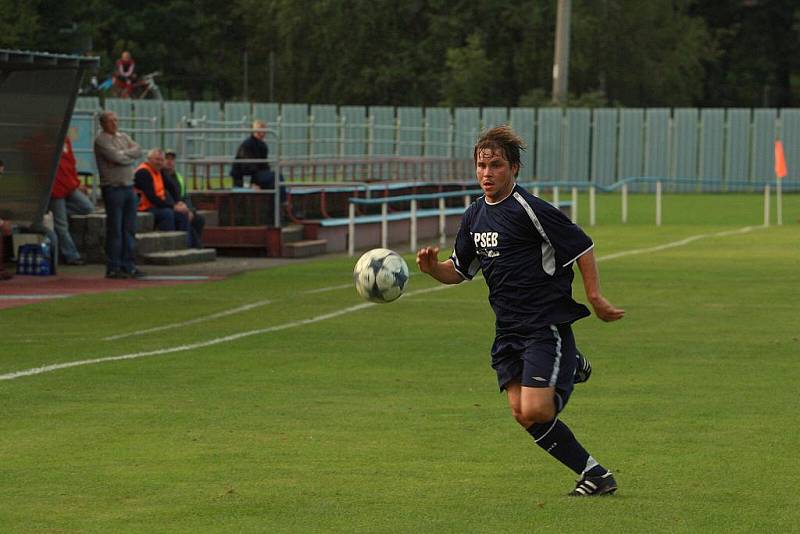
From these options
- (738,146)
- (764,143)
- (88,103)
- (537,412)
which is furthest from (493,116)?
(537,412)

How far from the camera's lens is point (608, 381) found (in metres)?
11.9

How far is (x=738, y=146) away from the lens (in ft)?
183

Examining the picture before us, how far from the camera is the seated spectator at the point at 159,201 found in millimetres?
24469

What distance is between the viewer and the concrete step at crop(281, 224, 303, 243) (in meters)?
26.6

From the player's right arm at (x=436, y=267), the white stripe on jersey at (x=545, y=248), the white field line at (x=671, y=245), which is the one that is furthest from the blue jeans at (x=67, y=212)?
the white stripe on jersey at (x=545, y=248)

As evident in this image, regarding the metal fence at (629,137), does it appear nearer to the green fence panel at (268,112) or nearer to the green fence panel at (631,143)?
the green fence panel at (631,143)

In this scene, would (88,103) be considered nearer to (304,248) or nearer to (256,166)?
(256,166)

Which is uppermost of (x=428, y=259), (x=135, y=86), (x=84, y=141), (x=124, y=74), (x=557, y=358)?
(x=124, y=74)

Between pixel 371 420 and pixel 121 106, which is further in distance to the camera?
pixel 121 106

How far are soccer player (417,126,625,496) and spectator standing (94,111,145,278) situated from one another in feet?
44.1

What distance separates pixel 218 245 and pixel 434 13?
46576mm

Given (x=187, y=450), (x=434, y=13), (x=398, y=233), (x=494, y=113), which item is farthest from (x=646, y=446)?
(x=434, y=13)

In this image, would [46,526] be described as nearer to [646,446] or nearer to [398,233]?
[646,446]

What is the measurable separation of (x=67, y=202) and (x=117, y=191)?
3.45 meters
